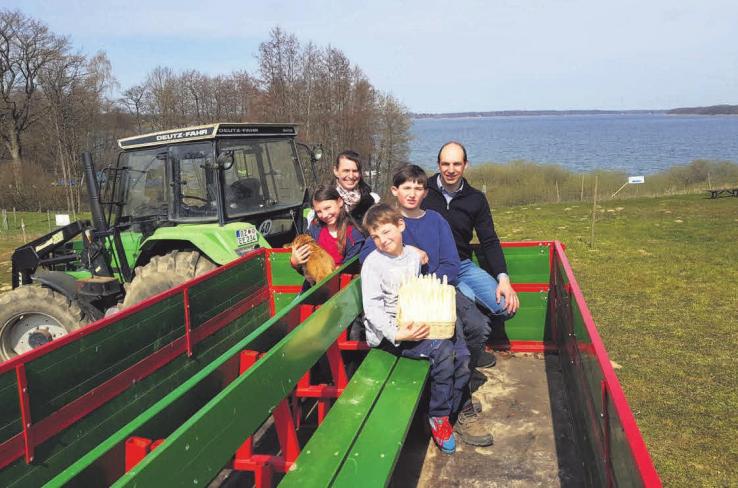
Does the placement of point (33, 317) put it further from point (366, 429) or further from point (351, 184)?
point (366, 429)

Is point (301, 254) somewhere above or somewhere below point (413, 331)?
above

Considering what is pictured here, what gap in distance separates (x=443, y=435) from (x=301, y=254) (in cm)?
152

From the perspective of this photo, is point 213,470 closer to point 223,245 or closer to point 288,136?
point 223,245

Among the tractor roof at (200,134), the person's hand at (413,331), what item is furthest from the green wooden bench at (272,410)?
the tractor roof at (200,134)

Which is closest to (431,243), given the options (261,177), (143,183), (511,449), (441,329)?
(441,329)

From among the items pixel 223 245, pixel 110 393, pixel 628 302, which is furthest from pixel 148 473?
pixel 628 302

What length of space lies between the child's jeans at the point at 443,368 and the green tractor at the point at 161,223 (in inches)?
86.3

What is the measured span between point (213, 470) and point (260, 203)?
167 inches

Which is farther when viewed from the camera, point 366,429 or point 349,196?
point 349,196

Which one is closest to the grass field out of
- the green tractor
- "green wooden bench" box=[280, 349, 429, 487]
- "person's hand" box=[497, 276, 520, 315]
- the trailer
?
the trailer

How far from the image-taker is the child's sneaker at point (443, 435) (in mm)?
3324

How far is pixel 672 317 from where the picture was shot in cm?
760

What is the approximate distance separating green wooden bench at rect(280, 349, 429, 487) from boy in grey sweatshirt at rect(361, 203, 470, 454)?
0.11 meters

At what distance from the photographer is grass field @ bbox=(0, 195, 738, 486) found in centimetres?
453
